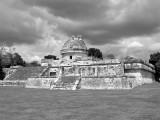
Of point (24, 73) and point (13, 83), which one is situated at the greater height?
point (24, 73)

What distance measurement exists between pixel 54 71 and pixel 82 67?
9.64 metres

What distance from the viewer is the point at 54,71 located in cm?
4678

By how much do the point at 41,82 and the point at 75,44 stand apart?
19.0 metres

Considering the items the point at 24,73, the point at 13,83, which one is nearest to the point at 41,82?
the point at 13,83

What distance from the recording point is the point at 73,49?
175 feet

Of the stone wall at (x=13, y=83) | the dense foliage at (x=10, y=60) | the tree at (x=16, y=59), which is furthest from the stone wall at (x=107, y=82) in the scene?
the tree at (x=16, y=59)

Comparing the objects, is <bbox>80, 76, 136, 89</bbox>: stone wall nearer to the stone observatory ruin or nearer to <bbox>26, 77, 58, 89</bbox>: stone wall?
the stone observatory ruin

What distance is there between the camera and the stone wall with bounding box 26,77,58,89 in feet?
120

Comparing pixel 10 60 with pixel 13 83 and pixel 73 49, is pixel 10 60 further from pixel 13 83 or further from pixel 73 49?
pixel 13 83

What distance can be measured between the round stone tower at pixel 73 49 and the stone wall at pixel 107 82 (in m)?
20.1

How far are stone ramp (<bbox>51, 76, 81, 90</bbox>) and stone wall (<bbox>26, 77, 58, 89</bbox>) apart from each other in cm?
156

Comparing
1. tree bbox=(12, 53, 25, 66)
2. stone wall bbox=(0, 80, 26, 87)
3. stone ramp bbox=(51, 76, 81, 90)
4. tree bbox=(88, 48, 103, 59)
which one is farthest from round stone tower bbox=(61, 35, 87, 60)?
tree bbox=(12, 53, 25, 66)

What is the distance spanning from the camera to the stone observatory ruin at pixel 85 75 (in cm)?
3173

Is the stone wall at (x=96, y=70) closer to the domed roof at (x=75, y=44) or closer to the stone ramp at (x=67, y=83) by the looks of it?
the stone ramp at (x=67, y=83)
